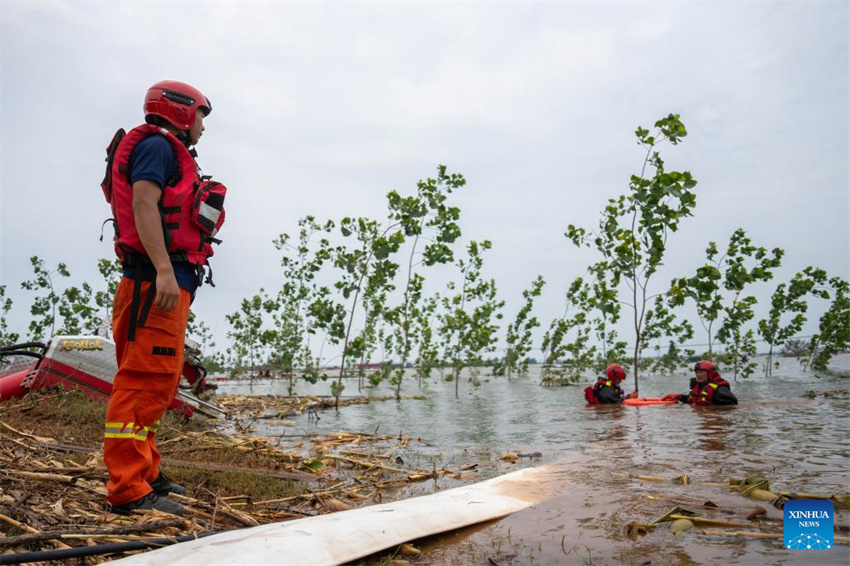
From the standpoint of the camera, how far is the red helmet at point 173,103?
3.47 meters

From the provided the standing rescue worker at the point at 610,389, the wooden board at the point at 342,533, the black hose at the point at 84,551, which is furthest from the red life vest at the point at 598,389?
the black hose at the point at 84,551

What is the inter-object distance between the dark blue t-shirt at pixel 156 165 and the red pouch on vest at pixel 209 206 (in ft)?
0.62

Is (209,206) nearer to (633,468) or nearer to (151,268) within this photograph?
(151,268)

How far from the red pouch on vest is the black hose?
177 centimetres

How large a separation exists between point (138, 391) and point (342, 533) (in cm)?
140

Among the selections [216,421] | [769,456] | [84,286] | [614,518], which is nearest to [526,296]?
[84,286]

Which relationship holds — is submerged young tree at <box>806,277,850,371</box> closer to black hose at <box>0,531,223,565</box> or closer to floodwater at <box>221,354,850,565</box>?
floodwater at <box>221,354,850,565</box>

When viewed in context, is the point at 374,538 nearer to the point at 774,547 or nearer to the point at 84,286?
the point at 774,547

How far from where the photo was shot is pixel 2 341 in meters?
29.3

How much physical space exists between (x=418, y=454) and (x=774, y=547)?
392cm

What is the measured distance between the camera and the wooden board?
7.29ft

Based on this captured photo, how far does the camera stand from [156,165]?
3.18 metres

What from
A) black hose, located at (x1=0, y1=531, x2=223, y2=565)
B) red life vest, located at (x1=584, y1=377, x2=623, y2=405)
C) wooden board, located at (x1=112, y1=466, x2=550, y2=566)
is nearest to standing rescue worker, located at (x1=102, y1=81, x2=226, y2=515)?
black hose, located at (x1=0, y1=531, x2=223, y2=565)

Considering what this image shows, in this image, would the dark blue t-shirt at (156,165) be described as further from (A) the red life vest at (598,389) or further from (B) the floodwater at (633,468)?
(A) the red life vest at (598,389)
